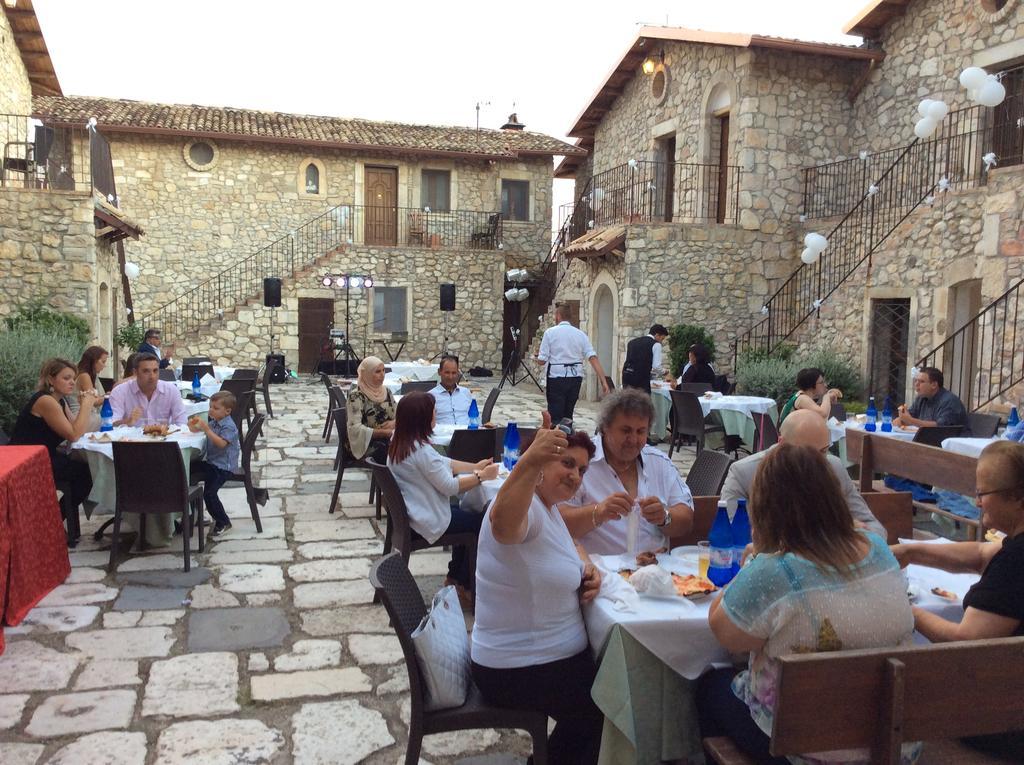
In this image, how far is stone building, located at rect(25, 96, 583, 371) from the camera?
19641mm

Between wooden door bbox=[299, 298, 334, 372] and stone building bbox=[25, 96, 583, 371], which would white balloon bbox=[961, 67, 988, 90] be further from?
wooden door bbox=[299, 298, 334, 372]

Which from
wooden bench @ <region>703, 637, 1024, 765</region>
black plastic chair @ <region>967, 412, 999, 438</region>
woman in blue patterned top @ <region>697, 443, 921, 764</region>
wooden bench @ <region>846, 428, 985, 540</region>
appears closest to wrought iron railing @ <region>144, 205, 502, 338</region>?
black plastic chair @ <region>967, 412, 999, 438</region>

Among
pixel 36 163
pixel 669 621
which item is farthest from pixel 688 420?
pixel 36 163

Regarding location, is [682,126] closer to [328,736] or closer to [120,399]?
[120,399]

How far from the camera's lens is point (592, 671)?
2541mm

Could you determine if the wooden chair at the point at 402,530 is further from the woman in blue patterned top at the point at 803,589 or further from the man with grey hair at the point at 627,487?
the woman in blue patterned top at the point at 803,589

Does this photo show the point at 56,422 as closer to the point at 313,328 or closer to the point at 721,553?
the point at 721,553

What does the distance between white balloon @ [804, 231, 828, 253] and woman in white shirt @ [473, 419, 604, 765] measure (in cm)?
1114

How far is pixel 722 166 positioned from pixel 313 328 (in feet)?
34.4

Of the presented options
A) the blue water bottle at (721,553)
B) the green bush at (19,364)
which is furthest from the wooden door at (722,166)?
the blue water bottle at (721,553)

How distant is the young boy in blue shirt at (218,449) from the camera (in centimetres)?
562

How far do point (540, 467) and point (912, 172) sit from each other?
40.1 feet

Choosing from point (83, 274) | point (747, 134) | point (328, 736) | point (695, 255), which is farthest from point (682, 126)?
point (328, 736)

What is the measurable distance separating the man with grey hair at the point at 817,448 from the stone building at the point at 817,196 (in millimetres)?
6958
